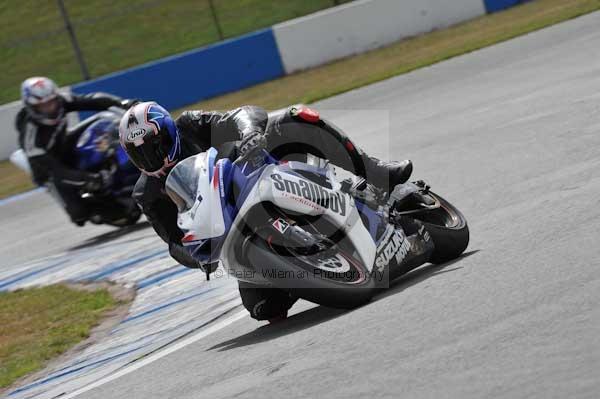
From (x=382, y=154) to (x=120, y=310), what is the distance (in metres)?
3.67

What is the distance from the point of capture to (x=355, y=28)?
20.7 metres

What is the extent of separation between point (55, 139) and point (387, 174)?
685 cm

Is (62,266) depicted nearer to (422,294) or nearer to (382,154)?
(382,154)

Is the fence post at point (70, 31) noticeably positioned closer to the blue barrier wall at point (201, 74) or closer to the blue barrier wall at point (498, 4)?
the blue barrier wall at point (201, 74)

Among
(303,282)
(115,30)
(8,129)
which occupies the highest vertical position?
(303,282)

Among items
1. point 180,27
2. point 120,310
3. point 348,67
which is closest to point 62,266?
point 120,310

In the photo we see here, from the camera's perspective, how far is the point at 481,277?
219 inches

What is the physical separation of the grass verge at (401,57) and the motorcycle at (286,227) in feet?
36.2

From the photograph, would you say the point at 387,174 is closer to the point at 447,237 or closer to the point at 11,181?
the point at 447,237

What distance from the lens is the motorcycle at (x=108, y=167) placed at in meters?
12.2

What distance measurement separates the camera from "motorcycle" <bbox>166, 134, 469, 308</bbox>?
18.6ft

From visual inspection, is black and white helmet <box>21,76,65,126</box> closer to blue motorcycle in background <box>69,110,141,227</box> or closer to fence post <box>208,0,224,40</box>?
blue motorcycle in background <box>69,110,141,227</box>

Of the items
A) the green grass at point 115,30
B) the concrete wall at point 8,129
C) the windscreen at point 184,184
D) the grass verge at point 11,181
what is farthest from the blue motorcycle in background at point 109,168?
the green grass at point 115,30

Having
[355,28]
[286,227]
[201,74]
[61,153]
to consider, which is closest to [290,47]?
[355,28]
